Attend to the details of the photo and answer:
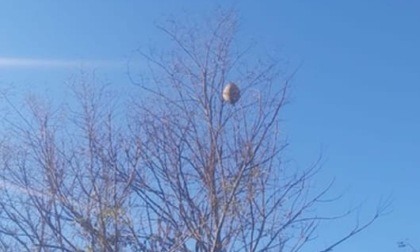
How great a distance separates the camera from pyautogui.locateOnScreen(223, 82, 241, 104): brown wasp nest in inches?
266

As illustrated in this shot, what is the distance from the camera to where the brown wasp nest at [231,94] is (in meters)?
6.75

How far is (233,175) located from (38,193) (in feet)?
6.06

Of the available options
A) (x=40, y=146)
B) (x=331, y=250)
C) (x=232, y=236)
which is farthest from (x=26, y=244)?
(x=331, y=250)

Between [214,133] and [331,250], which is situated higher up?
[214,133]

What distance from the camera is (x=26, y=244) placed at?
6938 mm

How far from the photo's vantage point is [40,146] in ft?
23.0

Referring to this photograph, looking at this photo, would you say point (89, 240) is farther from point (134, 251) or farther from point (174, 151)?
point (174, 151)

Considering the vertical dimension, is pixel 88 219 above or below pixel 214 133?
below

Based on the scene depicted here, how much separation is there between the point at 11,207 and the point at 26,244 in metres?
0.38

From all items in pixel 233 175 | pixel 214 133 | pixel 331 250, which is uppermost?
pixel 214 133

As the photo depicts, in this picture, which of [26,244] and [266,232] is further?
[26,244]

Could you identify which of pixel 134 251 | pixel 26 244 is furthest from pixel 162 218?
pixel 26 244

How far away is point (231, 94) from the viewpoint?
6.75 meters

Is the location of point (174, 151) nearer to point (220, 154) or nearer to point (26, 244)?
point (220, 154)
